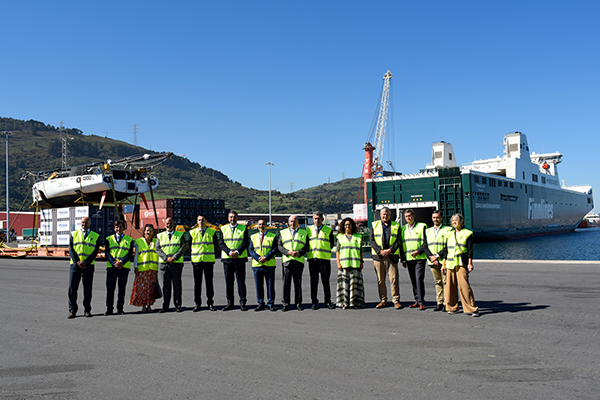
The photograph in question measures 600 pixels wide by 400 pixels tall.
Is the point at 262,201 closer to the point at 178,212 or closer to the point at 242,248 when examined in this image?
the point at 178,212

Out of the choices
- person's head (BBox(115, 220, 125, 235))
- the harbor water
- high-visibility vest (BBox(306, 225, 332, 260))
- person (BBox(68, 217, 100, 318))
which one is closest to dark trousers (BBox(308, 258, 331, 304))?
high-visibility vest (BBox(306, 225, 332, 260))

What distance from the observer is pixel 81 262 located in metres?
8.67

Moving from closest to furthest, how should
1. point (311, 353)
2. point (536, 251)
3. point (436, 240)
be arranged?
1. point (311, 353)
2. point (436, 240)
3. point (536, 251)

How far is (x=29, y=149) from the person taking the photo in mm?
181750

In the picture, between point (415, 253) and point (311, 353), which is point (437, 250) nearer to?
point (415, 253)

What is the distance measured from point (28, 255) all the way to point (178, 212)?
41.7 ft

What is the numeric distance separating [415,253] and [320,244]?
190cm

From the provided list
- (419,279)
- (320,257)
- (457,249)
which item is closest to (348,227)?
(320,257)

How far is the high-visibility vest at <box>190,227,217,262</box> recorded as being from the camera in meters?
9.38

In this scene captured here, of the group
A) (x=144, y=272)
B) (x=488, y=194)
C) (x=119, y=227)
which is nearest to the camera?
(x=119, y=227)

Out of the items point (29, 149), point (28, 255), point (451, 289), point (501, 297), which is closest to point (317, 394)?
point (451, 289)

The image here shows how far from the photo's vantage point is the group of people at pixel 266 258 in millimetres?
8844

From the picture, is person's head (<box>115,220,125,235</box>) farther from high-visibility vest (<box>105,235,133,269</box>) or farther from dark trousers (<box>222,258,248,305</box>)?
dark trousers (<box>222,258,248,305</box>)

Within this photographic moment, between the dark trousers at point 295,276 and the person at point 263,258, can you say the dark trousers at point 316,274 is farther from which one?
the person at point 263,258
